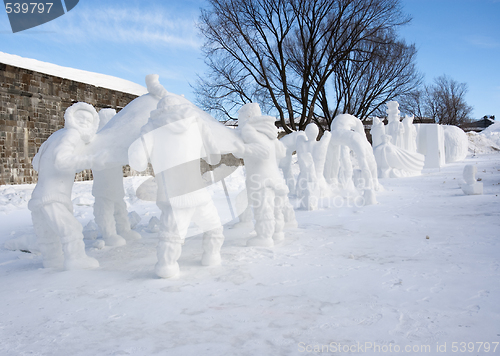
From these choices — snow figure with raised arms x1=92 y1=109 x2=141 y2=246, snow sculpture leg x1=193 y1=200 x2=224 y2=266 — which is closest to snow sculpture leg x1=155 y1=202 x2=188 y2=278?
snow sculpture leg x1=193 y1=200 x2=224 y2=266

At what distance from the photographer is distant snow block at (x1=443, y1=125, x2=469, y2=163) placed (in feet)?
51.5

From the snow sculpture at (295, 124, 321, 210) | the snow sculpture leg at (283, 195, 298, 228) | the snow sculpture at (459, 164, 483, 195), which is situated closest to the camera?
the snow sculpture leg at (283, 195, 298, 228)

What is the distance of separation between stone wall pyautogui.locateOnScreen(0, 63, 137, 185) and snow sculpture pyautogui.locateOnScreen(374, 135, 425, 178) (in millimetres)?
9531

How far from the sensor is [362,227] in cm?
446

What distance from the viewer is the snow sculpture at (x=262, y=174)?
3645 mm

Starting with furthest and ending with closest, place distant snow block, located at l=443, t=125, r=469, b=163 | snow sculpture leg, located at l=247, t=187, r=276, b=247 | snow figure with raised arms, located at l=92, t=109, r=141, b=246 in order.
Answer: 1. distant snow block, located at l=443, t=125, r=469, b=163
2. snow figure with raised arms, located at l=92, t=109, r=141, b=246
3. snow sculpture leg, located at l=247, t=187, r=276, b=247

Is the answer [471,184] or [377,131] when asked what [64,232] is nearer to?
[471,184]

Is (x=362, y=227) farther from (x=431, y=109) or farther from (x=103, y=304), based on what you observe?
(x=431, y=109)

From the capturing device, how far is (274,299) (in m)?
2.28

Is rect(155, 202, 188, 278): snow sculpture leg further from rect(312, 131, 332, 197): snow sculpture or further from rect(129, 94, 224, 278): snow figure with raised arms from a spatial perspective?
rect(312, 131, 332, 197): snow sculpture

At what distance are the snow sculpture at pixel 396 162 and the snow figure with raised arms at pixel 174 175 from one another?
983 cm

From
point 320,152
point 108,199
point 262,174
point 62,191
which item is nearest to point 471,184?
point 320,152

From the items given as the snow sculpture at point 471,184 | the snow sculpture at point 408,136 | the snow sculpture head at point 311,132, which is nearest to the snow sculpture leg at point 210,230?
the snow sculpture head at point 311,132

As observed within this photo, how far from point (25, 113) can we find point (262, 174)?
29.3 feet
